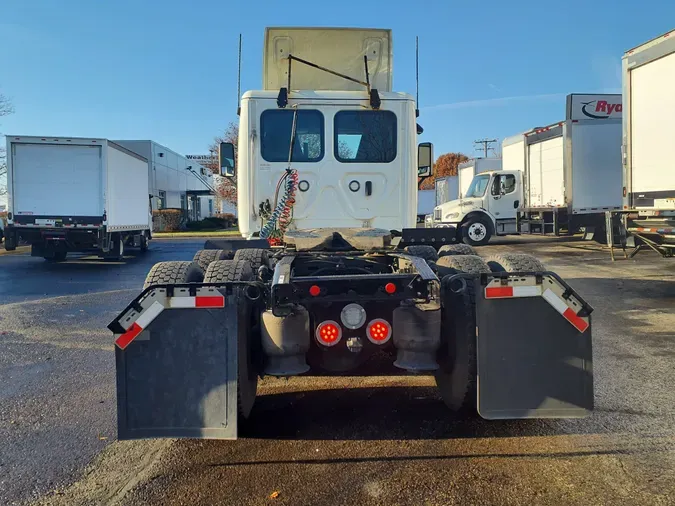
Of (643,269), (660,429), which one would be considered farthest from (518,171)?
(660,429)

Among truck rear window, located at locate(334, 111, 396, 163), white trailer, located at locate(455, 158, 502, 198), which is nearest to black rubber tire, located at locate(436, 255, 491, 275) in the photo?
truck rear window, located at locate(334, 111, 396, 163)

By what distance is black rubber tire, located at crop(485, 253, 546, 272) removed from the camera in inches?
172

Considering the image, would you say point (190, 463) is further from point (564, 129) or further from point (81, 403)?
point (564, 129)

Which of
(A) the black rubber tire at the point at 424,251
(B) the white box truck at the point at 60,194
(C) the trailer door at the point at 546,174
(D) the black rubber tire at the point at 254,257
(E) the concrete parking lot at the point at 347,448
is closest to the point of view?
(E) the concrete parking lot at the point at 347,448

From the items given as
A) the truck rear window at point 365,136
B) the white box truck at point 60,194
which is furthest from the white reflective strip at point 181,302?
the white box truck at point 60,194

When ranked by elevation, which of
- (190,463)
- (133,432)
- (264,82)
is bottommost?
(190,463)

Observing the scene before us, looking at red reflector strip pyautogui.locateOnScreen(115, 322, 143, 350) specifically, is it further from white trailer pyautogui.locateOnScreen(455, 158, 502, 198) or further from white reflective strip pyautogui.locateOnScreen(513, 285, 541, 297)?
white trailer pyautogui.locateOnScreen(455, 158, 502, 198)

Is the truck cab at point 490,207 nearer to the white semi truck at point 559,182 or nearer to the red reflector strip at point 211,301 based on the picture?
the white semi truck at point 559,182

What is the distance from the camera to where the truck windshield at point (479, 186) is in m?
22.0

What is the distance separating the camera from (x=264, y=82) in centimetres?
719

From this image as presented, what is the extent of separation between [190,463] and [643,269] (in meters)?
12.8

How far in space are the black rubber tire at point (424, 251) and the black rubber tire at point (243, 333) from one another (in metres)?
2.21

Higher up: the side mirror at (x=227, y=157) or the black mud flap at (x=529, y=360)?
the side mirror at (x=227, y=157)

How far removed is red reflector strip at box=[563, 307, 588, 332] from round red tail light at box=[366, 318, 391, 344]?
3.70ft
